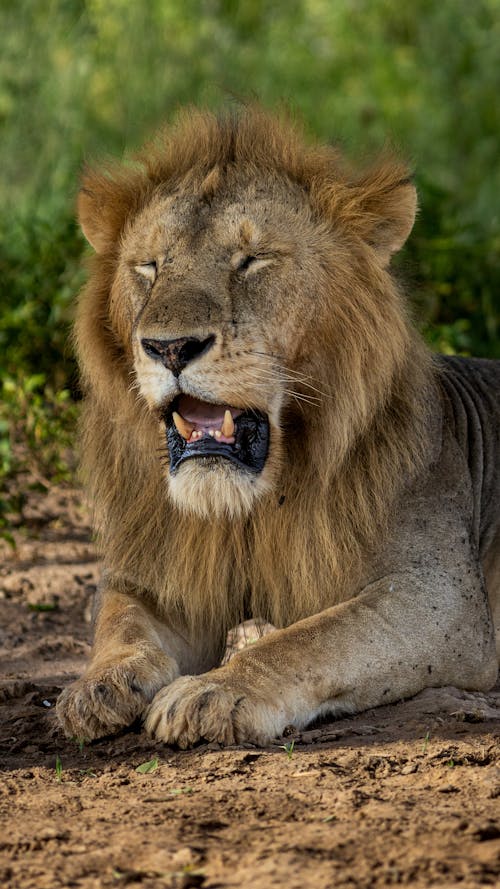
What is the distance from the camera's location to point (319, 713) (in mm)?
3686

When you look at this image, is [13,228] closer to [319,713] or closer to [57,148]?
[57,148]

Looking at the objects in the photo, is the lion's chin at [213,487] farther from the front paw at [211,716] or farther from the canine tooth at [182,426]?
the front paw at [211,716]

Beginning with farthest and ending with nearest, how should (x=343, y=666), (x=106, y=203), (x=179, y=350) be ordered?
(x=106, y=203) < (x=343, y=666) < (x=179, y=350)

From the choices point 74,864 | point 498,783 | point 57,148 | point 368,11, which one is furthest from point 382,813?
point 368,11

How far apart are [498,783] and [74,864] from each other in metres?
0.94

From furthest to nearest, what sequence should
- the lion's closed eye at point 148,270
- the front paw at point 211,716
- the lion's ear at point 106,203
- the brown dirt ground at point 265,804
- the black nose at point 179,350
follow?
the lion's ear at point 106,203
the lion's closed eye at point 148,270
the black nose at point 179,350
the front paw at point 211,716
the brown dirt ground at point 265,804

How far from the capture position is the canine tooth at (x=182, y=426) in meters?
3.67

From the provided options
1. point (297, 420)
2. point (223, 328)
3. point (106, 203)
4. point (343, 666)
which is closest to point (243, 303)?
point (223, 328)

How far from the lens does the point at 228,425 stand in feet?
11.9

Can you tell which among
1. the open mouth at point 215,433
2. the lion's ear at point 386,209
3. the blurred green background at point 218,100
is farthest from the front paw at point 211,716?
the blurred green background at point 218,100

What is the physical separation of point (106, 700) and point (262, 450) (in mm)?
785

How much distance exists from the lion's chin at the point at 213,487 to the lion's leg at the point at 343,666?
383 millimetres

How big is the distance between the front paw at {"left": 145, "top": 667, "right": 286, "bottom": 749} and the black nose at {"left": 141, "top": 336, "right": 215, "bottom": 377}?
0.81 metres

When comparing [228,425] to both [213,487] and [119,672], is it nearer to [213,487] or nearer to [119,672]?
[213,487]
